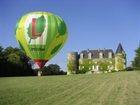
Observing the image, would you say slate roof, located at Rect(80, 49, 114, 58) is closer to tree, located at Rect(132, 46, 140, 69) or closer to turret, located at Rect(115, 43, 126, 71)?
turret, located at Rect(115, 43, 126, 71)

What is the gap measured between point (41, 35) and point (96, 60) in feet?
322

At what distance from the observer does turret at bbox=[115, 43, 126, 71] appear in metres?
119

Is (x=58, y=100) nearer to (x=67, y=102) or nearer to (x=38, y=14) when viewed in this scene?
(x=67, y=102)

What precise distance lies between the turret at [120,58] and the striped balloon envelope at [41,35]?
273 ft

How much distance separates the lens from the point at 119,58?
125m

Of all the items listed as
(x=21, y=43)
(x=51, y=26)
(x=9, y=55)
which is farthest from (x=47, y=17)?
(x=9, y=55)

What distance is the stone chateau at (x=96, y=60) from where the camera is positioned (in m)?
125

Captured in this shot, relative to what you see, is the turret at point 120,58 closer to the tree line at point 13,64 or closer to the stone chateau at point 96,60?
the stone chateau at point 96,60

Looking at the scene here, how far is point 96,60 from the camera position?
132 metres

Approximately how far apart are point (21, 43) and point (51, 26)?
340 cm

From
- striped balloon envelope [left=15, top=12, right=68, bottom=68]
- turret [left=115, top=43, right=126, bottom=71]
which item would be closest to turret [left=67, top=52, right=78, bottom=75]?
turret [left=115, top=43, right=126, bottom=71]

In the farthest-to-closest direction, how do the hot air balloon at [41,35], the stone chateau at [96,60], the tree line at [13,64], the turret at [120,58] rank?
the stone chateau at [96,60], the turret at [120,58], the tree line at [13,64], the hot air balloon at [41,35]

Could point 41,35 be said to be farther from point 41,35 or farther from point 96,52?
point 96,52

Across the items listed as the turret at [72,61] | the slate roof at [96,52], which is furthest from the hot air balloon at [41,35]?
the slate roof at [96,52]
